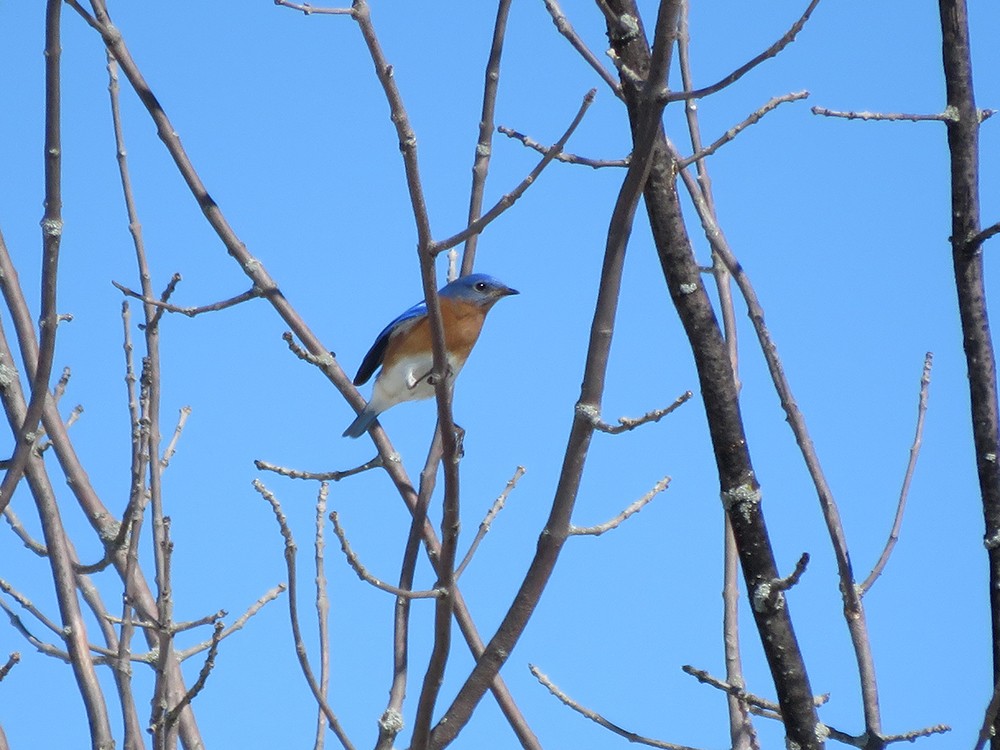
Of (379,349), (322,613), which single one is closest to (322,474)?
(322,613)

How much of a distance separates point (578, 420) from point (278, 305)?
1.19 metres

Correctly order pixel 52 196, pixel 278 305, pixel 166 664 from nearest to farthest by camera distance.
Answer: pixel 166 664 < pixel 52 196 < pixel 278 305

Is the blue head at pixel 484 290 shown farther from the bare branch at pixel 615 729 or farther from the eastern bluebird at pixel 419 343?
the bare branch at pixel 615 729

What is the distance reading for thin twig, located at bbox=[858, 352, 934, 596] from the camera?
325cm

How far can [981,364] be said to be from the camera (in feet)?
10.2

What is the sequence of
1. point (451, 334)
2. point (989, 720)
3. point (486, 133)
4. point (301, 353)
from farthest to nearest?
1. point (451, 334)
2. point (486, 133)
3. point (301, 353)
4. point (989, 720)

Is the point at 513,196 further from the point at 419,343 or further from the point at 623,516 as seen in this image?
the point at 419,343

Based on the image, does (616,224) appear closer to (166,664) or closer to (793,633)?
(793,633)

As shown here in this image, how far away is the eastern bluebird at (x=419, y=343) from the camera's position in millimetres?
5074

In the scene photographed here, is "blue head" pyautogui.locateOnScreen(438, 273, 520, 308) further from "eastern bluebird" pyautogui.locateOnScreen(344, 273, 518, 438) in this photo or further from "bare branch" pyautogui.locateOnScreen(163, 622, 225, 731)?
"bare branch" pyautogui.locateOnScreen(163, 622, 225, 731)

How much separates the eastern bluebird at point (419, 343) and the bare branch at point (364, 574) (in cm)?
213

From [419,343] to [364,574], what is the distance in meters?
2.58

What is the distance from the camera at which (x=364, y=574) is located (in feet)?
8.41

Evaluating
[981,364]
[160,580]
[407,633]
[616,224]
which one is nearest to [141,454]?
Answer: [160,580]
